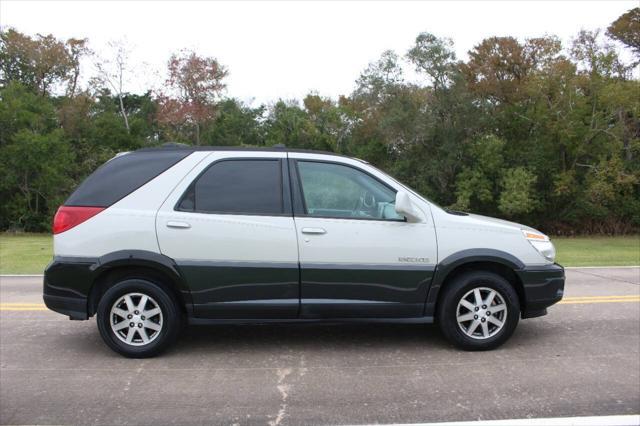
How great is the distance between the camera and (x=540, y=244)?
5.21 meters

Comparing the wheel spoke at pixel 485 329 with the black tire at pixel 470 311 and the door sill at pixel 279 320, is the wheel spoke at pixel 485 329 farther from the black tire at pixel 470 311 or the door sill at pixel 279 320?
the door sill at pixel 279 320

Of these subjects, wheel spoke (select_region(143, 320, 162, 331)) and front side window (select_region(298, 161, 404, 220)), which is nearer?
wheel spoke (select_region(143, 320, 162, 331))

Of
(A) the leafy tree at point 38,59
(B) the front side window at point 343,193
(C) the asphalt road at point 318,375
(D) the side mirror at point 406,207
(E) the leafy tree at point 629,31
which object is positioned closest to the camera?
(C) the asphalt road at point 318,375

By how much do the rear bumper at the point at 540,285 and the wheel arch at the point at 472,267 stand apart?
57 millimetres

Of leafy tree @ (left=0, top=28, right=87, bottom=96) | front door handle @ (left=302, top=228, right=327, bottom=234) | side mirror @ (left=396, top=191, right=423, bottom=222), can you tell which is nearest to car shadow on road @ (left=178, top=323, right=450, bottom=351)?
front door handle @ (left=302, top=228, right=327, bottom=234)

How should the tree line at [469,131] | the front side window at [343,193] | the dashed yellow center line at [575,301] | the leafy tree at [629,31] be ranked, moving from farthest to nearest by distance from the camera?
the leafy tree at [629,31] → the tree line at [469,131] → the dashed yellow center line at [575,301] → the front side window at [343,193]

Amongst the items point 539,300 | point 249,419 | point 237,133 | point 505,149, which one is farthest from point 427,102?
point 249,419

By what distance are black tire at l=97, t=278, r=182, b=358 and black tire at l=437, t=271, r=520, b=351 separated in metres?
2.54

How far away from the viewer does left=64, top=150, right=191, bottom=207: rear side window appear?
4977mm

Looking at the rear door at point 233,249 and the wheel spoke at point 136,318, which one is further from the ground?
the rear door at point 233,249

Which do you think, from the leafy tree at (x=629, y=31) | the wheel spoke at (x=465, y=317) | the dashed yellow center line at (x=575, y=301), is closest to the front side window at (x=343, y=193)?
the wheel spoke at (x=465, y=317)

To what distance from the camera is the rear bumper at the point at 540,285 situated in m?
5.11

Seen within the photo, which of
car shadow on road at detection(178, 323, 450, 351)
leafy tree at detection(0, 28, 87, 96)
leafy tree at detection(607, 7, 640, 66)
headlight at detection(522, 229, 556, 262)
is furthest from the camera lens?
leafy tree at detection(0, 28, 87, 96)

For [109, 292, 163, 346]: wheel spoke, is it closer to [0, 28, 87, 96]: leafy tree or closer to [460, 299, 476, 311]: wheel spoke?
[460, 299, 476, 311]: wheel spoke
